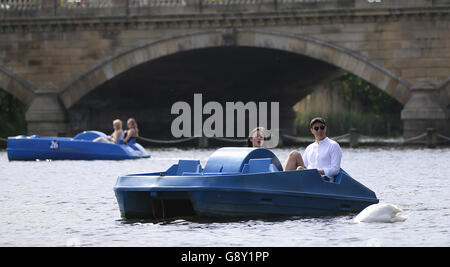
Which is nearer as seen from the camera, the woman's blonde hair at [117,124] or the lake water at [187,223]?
the lake water at [187,223]

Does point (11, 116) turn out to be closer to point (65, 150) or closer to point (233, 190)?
point (65, 150)

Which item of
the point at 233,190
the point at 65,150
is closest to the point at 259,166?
the point at 233,190

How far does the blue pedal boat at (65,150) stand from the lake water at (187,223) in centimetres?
502

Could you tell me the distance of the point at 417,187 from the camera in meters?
19.0

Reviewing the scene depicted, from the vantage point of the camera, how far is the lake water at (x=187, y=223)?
12.2m

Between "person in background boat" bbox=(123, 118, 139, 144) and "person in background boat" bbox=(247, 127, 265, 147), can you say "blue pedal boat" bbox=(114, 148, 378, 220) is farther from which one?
"person in background boat" bbox=(123, 118, 139, 144)

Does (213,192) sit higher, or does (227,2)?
(227,2)

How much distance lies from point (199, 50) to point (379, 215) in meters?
21.8

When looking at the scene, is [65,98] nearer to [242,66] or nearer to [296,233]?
[242,66]

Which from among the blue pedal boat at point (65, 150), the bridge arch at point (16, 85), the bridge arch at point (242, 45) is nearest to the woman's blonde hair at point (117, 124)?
the blue pedal boat at point (65, 150)

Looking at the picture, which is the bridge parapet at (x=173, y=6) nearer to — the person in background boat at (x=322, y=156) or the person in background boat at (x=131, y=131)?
the person in background boat at (x=131, y=131)

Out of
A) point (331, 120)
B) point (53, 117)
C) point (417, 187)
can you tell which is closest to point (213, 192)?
point (417, 187)

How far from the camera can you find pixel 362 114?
5466 cm
